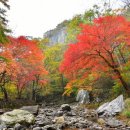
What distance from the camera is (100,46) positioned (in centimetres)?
1670

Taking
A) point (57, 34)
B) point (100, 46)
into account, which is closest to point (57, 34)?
point (57, 34)

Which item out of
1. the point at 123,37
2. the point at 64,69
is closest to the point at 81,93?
the point at 64,69

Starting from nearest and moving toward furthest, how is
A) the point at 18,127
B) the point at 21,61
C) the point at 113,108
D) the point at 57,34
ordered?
the point at 18,127, the point at 113,108, the point at 21,61, the point at 57,34

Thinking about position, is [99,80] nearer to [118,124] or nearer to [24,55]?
[24,55]

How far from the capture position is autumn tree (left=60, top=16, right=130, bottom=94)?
656 inches

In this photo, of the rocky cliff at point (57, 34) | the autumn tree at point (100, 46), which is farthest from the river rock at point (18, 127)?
the rocky cliff at point (57, 34)

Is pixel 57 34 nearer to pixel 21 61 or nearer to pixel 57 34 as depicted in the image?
pixel 57 34

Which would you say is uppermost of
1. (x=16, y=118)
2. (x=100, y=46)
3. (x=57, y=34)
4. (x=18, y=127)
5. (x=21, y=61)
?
(x=57, y=34)

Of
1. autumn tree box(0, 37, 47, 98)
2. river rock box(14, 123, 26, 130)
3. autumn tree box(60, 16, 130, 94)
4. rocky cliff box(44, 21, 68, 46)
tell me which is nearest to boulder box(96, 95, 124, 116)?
autumn tree box(60, 16, 130, 94)

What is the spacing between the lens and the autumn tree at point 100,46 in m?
16.7

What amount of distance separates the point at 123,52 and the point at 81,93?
11602 mm

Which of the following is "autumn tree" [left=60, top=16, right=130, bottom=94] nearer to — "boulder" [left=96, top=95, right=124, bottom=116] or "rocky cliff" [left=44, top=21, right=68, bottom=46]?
"boulder" [left=96, top=95, right=124, bottom=116]

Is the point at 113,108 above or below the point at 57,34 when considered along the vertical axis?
below

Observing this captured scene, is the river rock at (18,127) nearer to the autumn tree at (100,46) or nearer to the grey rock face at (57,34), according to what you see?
the autumn tree at (100,46)
